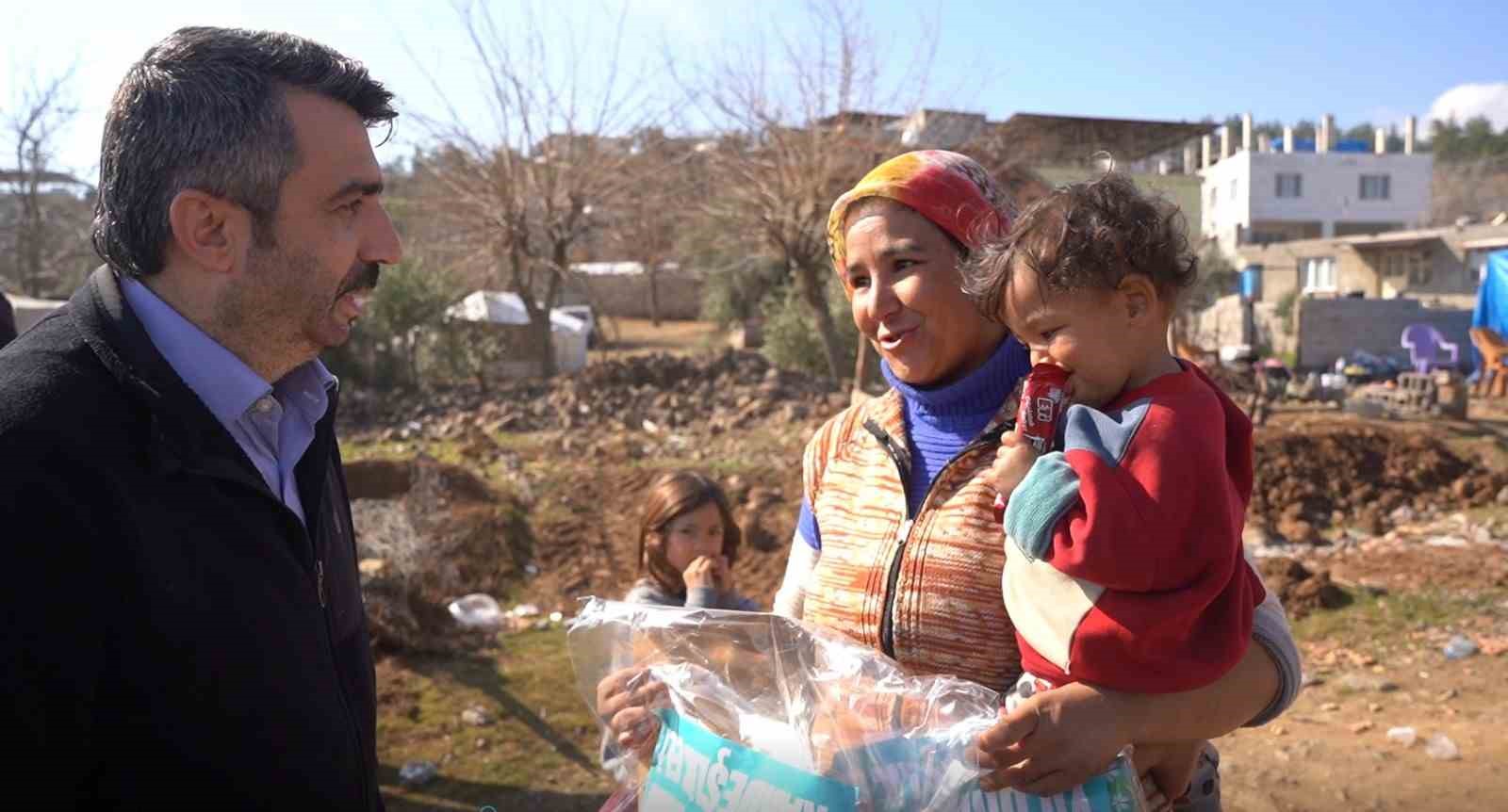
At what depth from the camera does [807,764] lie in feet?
5.20

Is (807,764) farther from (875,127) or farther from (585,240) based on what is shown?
(585,240)

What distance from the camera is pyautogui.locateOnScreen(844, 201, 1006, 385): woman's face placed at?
6.62ft

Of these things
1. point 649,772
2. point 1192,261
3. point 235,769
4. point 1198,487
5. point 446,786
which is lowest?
point 446,786

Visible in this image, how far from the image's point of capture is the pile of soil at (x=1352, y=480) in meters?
9.56

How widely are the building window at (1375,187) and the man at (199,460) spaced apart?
56360mm

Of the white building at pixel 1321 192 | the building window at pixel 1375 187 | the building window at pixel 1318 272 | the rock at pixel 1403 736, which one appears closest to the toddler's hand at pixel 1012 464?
the rock at pixel 1403 736

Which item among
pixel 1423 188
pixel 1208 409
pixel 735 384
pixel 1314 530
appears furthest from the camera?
pixel 1423 188

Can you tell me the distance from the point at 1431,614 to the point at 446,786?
19.0ft

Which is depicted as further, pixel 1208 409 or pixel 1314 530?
pixel 1314 530

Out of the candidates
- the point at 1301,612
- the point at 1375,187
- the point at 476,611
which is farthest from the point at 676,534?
the point at 1375,187

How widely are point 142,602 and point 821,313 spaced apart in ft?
53.8

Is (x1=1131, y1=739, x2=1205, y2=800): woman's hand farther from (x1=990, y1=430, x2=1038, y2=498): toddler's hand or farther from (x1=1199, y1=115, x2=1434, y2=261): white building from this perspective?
(x1=1199, y1=115, x2=1434, y2=261): white building

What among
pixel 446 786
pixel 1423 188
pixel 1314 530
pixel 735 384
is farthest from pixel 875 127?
pixel 1423 188

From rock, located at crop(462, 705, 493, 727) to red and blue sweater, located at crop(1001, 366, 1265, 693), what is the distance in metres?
4.51
